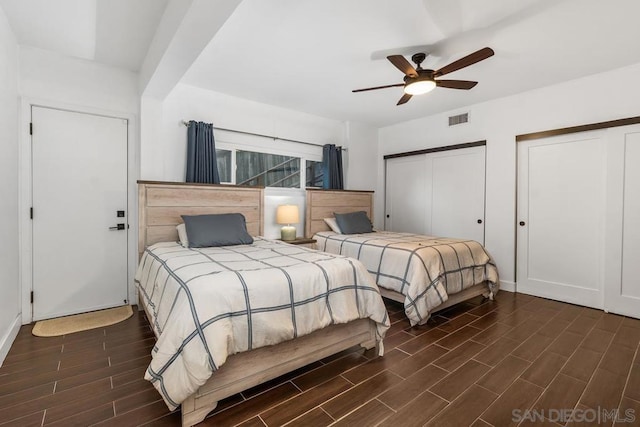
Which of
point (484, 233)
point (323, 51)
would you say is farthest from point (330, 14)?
point (484, 233)

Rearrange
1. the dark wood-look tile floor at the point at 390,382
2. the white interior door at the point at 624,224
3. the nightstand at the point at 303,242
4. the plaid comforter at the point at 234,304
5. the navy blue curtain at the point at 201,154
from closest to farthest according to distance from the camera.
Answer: the plaid comforter at the point at 234,304
the dark wood-look tile floor at the point at 390,382
the white interior door at the point at 624,224
the navy blue curtain at the point at 201,154
the nightstand at the point at 303,242

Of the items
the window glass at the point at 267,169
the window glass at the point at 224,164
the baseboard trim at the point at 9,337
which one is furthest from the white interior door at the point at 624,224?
the baseboard trim at the point at 9,337

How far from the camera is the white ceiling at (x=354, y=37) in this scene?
7.18 feet

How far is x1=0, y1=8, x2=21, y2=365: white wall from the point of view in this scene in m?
2.25

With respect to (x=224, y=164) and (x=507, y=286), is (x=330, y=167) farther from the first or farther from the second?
(x=507, y=286)

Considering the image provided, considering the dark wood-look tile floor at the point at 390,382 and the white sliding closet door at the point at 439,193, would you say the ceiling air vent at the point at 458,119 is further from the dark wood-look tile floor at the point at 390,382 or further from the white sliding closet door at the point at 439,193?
the dark wood-look tile floor at the point at 390,382

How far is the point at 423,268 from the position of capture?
113 inches

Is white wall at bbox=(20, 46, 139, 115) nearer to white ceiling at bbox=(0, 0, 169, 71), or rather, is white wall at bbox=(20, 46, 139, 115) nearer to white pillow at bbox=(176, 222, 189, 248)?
white ceiling at bbox=(0, 0, 169, 71)

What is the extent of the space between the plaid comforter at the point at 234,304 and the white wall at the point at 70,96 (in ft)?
4.59

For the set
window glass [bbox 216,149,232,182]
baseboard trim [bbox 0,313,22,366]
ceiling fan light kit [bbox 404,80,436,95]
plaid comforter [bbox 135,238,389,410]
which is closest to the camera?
plaid comforter [bbox 135,238,389,410]

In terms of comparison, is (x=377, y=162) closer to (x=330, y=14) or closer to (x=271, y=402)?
(x=330, y=14)

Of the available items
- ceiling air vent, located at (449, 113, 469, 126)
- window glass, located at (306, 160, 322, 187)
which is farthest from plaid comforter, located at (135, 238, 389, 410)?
ceiling air vent, located at (449, 113, 469, 126)

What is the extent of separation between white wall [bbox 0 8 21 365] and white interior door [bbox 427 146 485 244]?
196 inches

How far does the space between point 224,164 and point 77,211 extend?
5.39ft
